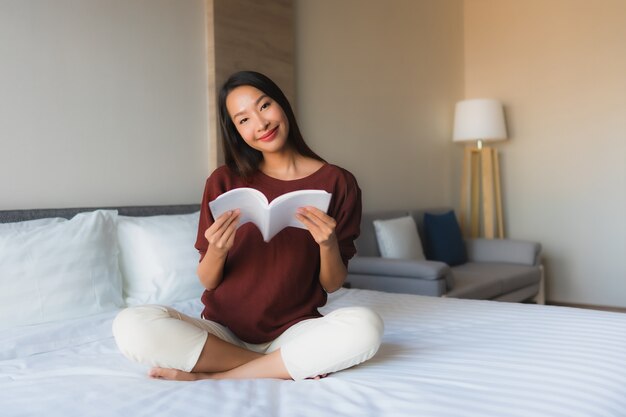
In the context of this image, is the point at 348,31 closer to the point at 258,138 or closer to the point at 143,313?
the point at 258,138

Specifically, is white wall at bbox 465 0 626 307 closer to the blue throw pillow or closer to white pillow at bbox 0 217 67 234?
the blue throw pillow

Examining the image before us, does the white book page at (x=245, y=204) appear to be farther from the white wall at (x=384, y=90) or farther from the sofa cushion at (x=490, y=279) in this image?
the white wall at (x=384, y=90)

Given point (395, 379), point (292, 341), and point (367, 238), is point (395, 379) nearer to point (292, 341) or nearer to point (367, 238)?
point (292, 341)

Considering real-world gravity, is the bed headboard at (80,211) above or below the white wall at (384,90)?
below

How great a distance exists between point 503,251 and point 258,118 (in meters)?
3.31

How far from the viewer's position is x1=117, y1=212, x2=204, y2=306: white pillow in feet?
7.96

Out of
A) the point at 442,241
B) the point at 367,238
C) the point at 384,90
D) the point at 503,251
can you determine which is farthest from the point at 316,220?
the point at 503,251

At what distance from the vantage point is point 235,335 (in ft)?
5.81

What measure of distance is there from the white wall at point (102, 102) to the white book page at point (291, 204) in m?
1.30

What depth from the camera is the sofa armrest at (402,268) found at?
325 cm

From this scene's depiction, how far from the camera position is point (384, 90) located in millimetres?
4547

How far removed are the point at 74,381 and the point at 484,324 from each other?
1.28 m

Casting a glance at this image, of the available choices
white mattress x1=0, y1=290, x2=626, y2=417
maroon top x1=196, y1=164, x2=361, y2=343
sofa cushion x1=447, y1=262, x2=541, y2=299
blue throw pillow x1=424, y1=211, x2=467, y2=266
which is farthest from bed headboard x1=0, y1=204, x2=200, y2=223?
blue throw pillow x1=424, y1=211, x2=467, y2=266

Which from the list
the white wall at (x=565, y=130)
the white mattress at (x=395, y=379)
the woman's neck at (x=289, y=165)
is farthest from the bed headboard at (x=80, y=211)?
the white wall at (x=565, y=130)
